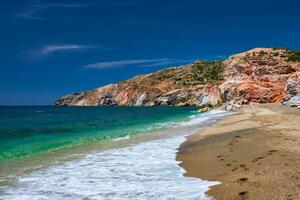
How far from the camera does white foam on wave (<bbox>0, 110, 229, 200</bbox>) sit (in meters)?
11.1

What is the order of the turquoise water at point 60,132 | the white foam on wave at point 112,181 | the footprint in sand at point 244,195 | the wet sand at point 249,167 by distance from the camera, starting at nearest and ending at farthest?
the footprint in sand at point 244,195
the wet sand at point 249,167
the white foam on wave at point 112,181
the turquoise water at point 60,132

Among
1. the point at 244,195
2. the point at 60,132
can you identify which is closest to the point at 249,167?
the point at 244,195

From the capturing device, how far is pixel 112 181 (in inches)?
521

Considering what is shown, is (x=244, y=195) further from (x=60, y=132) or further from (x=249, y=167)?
(x=60, y=132)

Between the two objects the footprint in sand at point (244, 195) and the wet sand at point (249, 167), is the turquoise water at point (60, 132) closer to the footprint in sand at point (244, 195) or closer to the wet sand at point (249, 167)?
the wet sand at point (249, 167)

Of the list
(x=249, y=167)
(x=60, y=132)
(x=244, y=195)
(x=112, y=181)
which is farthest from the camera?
(x=60, y=132)

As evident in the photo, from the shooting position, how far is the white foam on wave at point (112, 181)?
36.5 feet

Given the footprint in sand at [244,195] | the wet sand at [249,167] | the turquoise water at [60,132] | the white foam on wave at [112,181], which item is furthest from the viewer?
the turquoise water at [60,132]

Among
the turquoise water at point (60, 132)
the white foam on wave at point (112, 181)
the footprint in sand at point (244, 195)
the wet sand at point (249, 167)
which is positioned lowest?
the footprint in sand at point (244, 195)

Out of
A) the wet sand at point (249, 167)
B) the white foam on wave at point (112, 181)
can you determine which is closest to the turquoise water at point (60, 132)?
the white foam on wave at point (112, 181)

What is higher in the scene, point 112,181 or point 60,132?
point 60,132

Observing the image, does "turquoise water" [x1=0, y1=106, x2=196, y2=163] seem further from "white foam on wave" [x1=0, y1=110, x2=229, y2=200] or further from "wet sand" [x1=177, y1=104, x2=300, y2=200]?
"wet sand" [x1=177, y1=104, x2=300, y2=200]

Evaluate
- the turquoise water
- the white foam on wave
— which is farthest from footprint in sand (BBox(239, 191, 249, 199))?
the turquoise water

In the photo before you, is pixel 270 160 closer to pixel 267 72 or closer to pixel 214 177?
pixel 214 177
